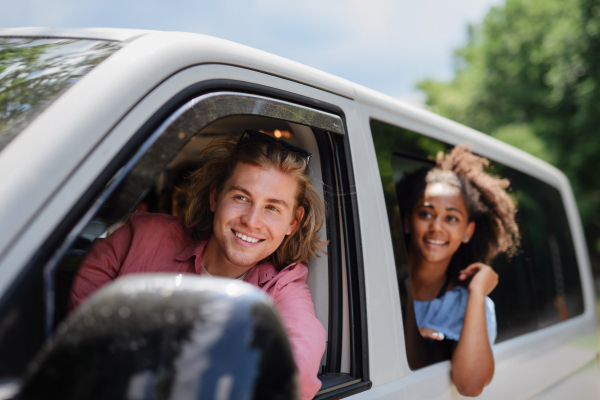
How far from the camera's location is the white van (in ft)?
2.83

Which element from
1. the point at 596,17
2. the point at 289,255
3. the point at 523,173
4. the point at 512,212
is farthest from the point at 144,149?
the point at 596,17

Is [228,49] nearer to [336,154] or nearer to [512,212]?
[336,154]

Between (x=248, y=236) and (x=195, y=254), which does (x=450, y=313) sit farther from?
(x=195, y=254)

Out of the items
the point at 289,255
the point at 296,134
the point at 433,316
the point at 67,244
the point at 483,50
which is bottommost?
the point at 67,244

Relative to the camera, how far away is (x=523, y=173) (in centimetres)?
287

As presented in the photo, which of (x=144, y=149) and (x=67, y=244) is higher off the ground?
(x=144, y=149)

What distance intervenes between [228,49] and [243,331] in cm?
79

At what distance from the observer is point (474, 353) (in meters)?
1.93

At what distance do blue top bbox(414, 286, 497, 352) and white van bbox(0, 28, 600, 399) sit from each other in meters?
0.13

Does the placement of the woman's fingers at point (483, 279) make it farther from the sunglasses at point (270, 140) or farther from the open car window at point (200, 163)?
the sunglasses at point (270, 140)

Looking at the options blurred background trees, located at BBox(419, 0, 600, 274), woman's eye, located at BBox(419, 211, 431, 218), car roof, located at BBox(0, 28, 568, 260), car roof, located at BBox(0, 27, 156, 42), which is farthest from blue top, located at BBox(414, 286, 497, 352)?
blurred background trees, located at BBox(419, 0, 600, 274)

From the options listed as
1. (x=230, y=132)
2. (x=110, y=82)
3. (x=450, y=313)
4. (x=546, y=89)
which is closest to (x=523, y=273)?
(x=450, y=313)

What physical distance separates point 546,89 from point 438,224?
64.3ft

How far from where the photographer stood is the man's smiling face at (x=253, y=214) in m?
1.72
